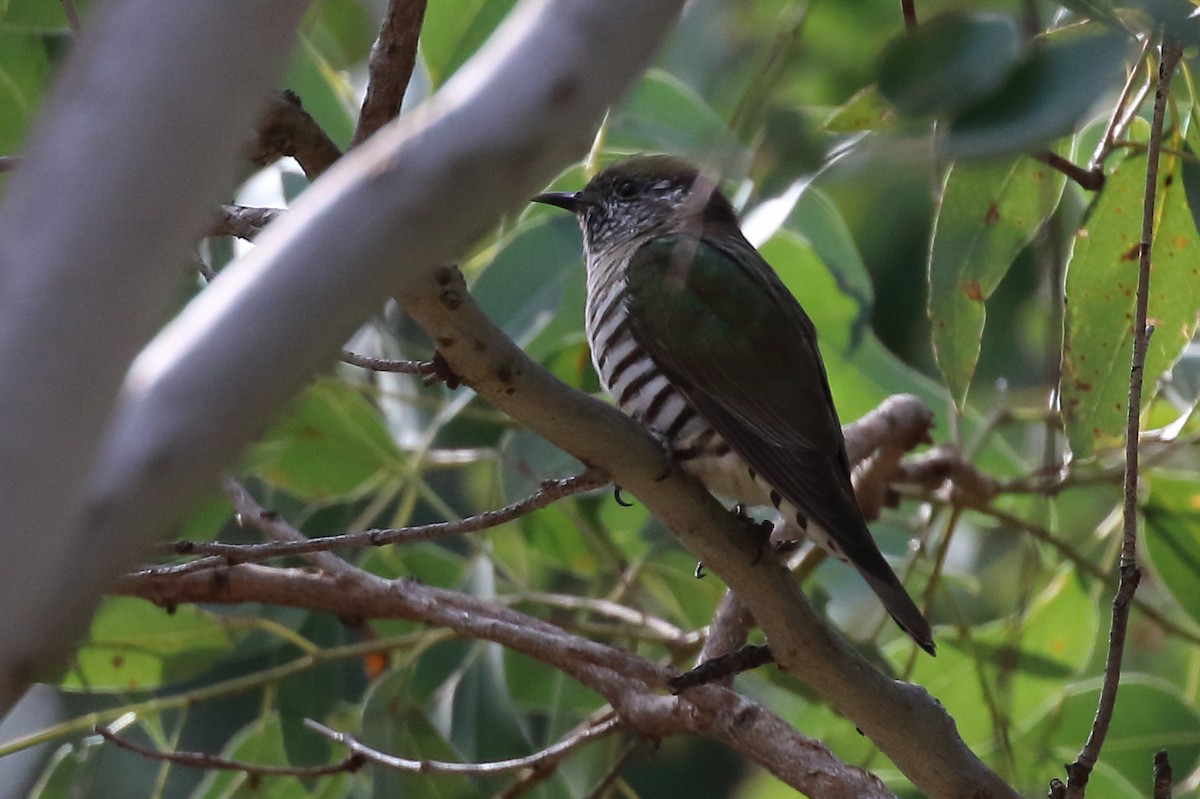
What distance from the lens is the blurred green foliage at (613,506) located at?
283 centimetres

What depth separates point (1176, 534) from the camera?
12.3ft

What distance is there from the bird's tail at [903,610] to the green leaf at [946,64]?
4.12 ft

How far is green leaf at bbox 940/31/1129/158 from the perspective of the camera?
52.5 inches

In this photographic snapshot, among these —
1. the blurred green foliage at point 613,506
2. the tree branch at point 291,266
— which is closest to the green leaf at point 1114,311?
the blurred green foliage at point 613,506

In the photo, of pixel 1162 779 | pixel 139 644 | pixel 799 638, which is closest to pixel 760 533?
pixel 799 638

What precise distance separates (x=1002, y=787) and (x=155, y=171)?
1.71 meters

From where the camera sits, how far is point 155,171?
0.80 meters

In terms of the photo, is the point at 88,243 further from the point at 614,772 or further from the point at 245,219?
the point at 614,772

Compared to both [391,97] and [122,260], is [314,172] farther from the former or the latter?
Answer: [122,260]

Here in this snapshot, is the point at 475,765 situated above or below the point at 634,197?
below

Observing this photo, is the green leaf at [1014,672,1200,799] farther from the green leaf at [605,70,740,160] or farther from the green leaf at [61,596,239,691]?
the green leaf at [61,596,239,691]

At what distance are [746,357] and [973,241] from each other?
0.55m

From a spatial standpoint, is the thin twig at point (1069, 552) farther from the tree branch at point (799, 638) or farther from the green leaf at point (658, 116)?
the tree branch at point (799, 638)

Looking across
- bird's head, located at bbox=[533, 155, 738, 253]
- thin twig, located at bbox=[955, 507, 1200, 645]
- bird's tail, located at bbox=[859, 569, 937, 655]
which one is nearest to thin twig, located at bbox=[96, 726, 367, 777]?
bird's tail, located at bbox=[859, 569, 937, 655]
